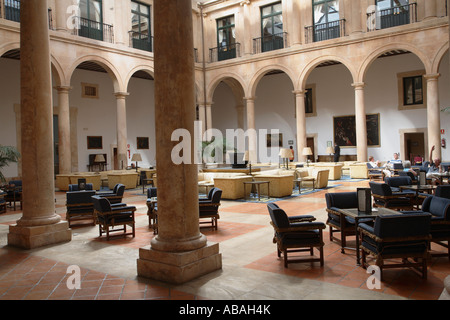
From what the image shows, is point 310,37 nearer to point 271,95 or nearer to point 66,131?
point 271,95

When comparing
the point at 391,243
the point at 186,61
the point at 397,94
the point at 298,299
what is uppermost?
the point at 397,94

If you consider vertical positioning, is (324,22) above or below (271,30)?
below

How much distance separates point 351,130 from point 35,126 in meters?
18.9

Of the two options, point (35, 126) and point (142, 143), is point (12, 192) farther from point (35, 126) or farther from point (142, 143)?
point (142, 143)

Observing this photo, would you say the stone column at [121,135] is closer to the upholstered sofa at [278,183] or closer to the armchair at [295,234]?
the upholstered sofa at [278,183]

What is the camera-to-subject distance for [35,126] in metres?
5.89

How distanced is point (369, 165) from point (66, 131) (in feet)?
41.6

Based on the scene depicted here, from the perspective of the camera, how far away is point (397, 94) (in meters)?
20.0

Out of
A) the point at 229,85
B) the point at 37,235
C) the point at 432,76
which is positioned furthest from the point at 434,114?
the point at 37,235

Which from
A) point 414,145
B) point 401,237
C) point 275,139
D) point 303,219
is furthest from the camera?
point 275,139

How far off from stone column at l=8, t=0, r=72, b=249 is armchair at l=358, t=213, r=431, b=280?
196 inches

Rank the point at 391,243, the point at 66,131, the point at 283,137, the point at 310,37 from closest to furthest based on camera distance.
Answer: the point at 391,243 → the point at 66,131 → the point at 310,37 → the point at 283,137

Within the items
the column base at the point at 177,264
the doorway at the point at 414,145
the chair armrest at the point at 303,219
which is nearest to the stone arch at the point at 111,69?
the chair armrest at the point at 303,219
